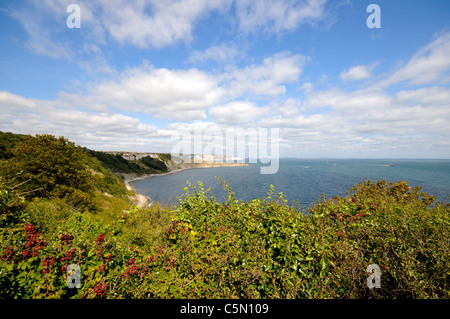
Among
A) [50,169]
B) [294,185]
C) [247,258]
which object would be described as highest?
[50,169]

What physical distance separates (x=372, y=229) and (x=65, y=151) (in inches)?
1241

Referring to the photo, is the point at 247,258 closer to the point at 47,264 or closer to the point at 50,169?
the point at 47,264

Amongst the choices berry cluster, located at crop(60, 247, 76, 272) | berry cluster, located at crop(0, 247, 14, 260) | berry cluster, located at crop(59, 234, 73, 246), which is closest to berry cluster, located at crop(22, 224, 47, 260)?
berry cluster, located at crop(0, 247, 14, 260)

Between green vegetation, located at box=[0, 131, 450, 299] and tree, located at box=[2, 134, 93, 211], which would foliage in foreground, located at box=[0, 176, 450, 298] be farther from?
tree, located at box=[2, 134, 93, 211]

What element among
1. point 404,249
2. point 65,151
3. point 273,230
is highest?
point 65,151

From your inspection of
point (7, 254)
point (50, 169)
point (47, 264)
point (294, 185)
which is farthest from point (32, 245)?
point (294, 185)

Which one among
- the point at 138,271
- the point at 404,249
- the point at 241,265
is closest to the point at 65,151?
the point at 138,271

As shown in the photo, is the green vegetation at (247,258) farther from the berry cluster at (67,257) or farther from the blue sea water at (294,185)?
the blue sea water at (294,185)

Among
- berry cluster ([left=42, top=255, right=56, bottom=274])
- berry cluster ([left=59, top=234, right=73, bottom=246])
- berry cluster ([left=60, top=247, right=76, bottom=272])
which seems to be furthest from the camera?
berry cluster ([left=59, top=234, right=73, bottom=246])

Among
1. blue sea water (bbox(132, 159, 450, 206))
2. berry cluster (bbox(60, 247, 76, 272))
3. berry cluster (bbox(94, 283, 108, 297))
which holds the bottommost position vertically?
blue sea water (bbox(132, 159, 450, 206))

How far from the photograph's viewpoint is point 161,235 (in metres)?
5.50

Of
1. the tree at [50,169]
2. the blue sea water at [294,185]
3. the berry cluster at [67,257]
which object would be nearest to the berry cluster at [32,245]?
the berry cluster at [67,257]
